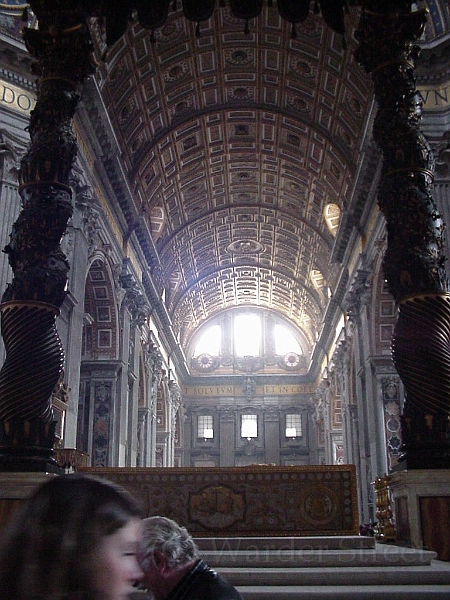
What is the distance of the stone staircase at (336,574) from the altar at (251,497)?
117 centimetres

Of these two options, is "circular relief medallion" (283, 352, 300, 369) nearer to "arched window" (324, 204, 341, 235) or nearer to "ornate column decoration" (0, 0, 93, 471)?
"arched window" (324, 204, 341, 235)

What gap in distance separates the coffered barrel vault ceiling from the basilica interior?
83 millimetres

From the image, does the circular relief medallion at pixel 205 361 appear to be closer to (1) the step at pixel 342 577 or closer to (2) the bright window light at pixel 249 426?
(2) the bright window light at pixel 249 426

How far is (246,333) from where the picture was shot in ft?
126

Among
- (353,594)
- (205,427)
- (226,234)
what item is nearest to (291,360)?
(205,427)

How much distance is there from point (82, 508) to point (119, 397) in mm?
16985

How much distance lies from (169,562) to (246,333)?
3589 cm

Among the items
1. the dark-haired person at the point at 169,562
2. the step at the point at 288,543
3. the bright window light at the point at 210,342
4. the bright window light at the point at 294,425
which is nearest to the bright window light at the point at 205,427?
the bright window light at the point at 210,342

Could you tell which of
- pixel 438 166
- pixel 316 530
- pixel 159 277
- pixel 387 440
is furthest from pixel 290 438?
pixel 316 530

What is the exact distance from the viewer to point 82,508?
3.17 ft

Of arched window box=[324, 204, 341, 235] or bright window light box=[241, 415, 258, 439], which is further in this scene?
bright window light box=[241, 415, 258, 439]

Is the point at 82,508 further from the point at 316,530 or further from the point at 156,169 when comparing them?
the point at 156,169

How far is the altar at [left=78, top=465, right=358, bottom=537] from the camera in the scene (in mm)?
6098

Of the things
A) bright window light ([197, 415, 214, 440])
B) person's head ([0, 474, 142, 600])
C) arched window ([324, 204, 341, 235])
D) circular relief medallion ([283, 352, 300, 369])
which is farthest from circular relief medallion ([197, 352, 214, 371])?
person's head ([0, 474, 142, 600])
